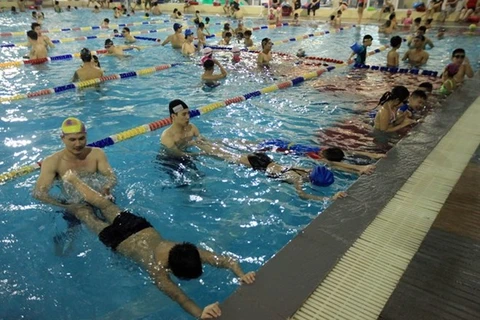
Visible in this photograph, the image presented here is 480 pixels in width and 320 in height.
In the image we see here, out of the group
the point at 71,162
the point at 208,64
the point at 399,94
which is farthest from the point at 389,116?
the point at 71,162

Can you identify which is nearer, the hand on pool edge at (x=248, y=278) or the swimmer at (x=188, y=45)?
the hand on pool edge at (x=248, y=278)

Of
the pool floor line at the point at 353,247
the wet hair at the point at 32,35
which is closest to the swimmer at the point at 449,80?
the pool floor line at the point at 353,247

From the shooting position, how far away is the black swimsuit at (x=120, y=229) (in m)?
3.47

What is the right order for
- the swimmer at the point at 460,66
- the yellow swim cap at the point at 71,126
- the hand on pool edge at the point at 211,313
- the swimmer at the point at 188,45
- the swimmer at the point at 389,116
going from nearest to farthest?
the hand on pool edge at the point at 211,313 → the yellow swim cap at the point at 71,126 → the swimmer at the point at 389,116 → the swimmer at the point at 460,66 → the swimmer at the point at 188,45

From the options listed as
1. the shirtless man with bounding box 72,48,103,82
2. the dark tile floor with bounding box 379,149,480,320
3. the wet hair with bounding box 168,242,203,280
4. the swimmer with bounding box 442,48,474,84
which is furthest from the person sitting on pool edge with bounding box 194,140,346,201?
the swimmer with bounding box 442,48,474,84

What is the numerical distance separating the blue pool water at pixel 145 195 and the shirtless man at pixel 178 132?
35cm

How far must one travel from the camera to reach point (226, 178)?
5258mm

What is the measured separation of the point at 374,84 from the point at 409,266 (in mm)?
7498

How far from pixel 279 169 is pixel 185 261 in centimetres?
249

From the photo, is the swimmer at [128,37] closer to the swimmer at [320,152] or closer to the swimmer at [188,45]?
the swimmer at [188,45]

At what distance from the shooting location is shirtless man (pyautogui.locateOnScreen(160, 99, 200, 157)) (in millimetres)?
5195

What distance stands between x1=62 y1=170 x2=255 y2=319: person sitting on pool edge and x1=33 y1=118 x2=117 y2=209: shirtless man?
149mm

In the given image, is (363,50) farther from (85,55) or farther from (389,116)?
(85,55)

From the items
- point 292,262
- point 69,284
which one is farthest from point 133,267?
point 292,262
